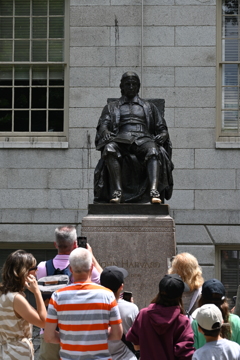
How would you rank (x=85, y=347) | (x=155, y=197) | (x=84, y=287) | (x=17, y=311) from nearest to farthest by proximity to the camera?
(x=85, y=347) < (x=84, y=287) < (x=17, y=311) < (x=155, y=197)

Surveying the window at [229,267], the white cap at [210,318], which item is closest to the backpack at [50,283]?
the white cap at [210,318]

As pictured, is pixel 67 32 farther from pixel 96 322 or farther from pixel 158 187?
pixel 96 322

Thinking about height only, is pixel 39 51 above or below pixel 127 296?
above

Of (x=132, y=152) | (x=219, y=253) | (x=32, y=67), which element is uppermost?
(x=32, y=67)

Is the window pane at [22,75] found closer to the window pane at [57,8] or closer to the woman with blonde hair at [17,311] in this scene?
A: the window pane at [57,8]

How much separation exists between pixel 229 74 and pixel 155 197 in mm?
4998

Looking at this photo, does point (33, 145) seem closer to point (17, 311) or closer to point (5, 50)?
point (5, 50)

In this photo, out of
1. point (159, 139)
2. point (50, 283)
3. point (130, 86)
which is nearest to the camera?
point (50, 283)

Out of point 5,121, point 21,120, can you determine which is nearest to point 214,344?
point 21,120

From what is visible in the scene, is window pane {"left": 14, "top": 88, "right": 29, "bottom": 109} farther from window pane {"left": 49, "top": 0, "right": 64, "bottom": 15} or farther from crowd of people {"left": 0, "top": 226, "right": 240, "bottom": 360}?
crowd of people {"left": 0, "top": 226, "right": 240, "bottom": 360}

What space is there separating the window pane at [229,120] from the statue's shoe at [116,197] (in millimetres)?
4536

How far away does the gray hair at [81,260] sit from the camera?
4844 mm

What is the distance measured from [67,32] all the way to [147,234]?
571cm

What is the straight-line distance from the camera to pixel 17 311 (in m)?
5.05
